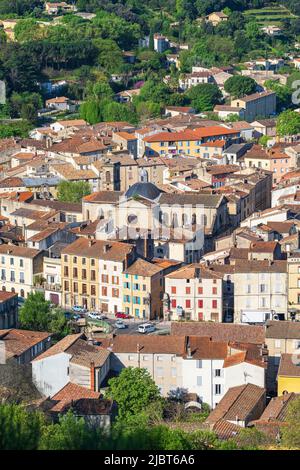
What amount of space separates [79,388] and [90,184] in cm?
1551

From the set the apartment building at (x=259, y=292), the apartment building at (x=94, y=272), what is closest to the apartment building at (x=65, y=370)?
the apartment building at (x=259, y=292)

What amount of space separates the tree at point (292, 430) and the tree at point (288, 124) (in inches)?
1087

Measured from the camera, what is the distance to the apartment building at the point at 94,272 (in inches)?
1072

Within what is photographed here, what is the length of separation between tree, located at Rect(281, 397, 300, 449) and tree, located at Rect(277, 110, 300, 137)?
27604mm

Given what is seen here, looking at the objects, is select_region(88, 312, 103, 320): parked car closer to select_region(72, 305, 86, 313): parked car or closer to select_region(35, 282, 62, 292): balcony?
select_region(72, 305, 86, 313): parked car

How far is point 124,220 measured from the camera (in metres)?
30.4

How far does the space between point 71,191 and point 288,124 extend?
44.8 ft

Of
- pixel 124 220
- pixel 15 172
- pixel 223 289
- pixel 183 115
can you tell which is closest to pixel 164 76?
pixel 183 115

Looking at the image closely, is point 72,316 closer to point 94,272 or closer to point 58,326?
point 94,272

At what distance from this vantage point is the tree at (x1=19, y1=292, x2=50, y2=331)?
25250mm

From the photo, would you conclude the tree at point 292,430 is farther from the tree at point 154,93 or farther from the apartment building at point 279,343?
the tree at point 154,93

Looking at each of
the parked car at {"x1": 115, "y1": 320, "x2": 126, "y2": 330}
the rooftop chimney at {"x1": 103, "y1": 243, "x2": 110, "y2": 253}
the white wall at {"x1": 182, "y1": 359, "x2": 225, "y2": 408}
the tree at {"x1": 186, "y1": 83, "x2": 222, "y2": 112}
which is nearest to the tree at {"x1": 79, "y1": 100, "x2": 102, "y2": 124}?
the tree at {"x1": 186, "y1": 83, "x2": 222, "y2": 112}
